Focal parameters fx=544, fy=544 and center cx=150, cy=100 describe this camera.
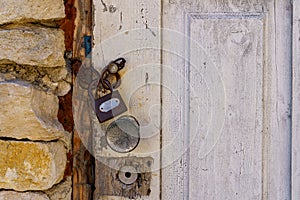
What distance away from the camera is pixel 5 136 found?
1.55m

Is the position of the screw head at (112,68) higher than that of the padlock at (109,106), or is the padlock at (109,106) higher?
the screw head at (112,68)

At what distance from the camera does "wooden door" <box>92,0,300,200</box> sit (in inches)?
63.5

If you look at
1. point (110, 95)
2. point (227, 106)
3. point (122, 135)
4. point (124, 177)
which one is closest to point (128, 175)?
point (124, 177)

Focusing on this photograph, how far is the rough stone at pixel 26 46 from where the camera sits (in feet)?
5.04

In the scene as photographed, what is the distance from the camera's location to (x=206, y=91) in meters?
1.64

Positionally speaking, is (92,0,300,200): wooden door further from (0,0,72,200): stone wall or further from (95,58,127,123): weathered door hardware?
(0,0,72,200): stone wall

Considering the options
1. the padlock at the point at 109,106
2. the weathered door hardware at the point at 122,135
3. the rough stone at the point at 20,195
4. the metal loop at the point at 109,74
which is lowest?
the rough stone at the point at 20,195

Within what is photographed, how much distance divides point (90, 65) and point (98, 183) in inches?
14.3

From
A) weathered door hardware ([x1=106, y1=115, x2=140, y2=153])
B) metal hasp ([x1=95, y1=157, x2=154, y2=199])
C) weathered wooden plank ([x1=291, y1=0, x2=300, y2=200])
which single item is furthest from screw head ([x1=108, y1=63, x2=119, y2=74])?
weathered wooden plank ([x1=291, y1=0, x2=300, y2=200])

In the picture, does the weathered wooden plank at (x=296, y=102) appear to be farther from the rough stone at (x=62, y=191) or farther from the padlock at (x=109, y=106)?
the rough stone at (x=62, y=191)

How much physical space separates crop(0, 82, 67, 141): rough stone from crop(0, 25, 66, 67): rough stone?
0.07 metres

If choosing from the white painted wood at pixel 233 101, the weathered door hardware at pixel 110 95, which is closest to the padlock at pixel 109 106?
the weathered door hardware at pixel 110 95

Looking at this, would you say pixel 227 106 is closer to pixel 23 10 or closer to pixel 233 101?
pixel 233 101

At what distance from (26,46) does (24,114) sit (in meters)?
0.19
